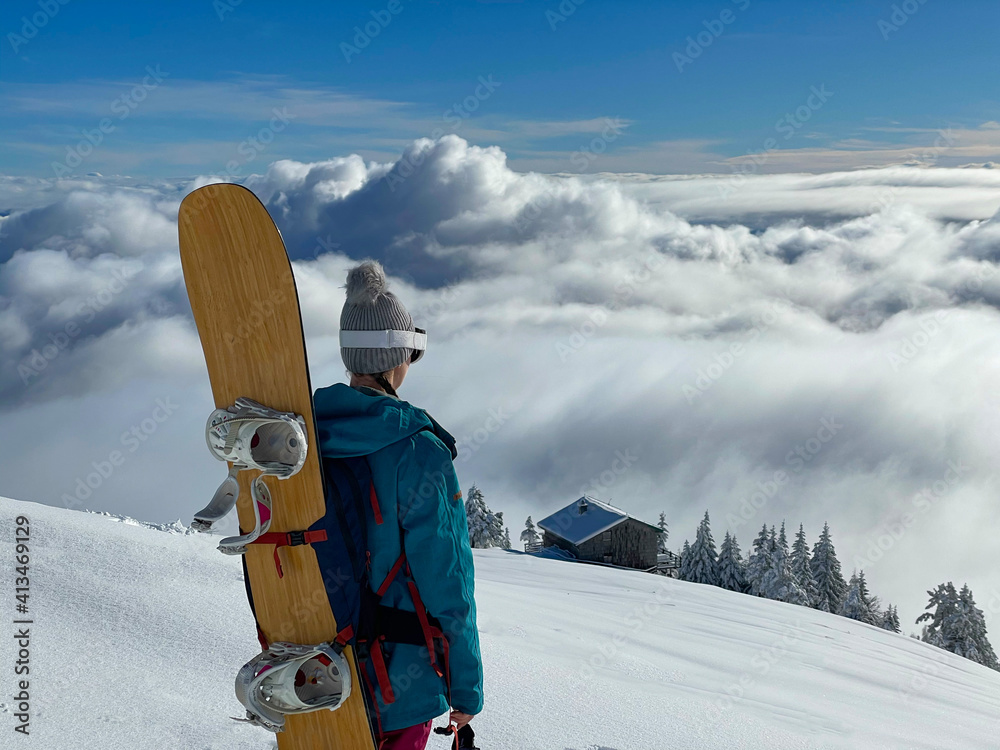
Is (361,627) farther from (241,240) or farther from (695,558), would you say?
(695,558)

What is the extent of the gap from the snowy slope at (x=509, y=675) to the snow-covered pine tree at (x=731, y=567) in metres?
28.4

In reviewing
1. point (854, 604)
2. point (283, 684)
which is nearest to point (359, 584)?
point (283, 684)

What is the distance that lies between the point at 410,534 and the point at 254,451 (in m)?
0.61

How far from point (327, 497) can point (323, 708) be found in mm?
759

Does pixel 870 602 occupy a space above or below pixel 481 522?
below

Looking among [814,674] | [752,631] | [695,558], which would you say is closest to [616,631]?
[814,674]

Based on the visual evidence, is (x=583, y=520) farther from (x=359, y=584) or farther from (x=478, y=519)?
(x=359, y=584)

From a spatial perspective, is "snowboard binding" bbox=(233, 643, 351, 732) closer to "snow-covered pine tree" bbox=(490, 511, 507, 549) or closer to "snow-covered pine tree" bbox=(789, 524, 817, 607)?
"snow-covered pine tree" bbox=(490, 511, 507, 549)

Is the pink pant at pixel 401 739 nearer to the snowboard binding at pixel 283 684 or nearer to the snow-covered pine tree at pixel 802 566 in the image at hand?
the snowboard binding at pixel 283 684

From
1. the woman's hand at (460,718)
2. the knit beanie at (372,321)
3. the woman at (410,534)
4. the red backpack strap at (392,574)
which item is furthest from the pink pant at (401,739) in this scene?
the knit beanie at (372,321)

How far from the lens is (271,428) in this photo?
7.50ft

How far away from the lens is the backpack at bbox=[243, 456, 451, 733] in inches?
88.7

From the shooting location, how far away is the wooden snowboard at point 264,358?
232 centimetres

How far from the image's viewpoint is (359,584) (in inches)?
90.5
